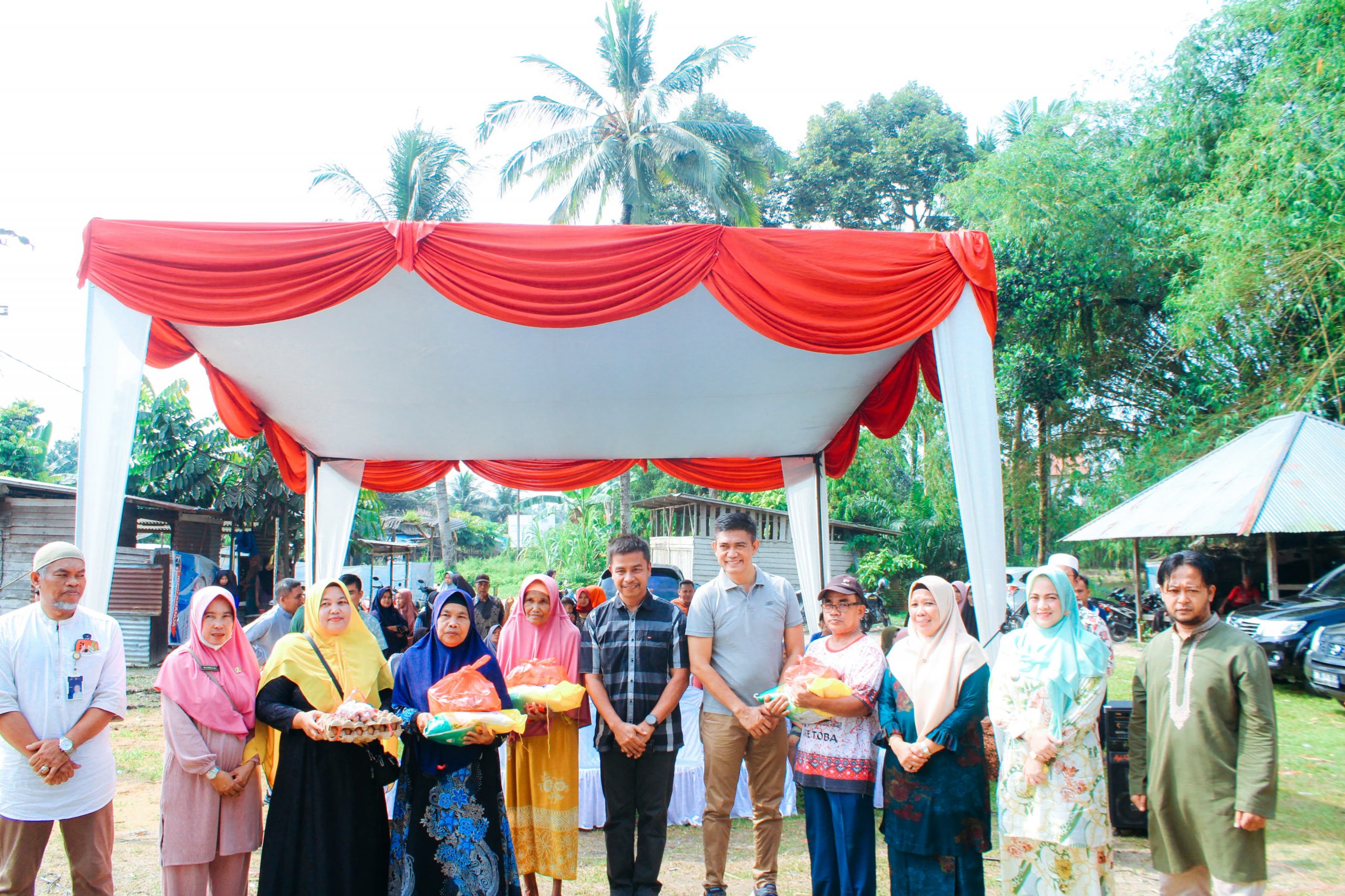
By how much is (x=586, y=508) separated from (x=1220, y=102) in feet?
52.8

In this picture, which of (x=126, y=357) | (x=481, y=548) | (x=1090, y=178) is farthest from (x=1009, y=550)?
(x=481, y=548)

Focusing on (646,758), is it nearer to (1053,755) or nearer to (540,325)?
(1053,755)

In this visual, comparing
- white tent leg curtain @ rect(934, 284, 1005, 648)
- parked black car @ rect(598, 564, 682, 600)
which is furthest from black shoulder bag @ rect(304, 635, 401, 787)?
parked black car @ rect(598, 564, 682, 600)

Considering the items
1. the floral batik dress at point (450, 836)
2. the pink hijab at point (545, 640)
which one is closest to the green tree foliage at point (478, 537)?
the pink hijab at point (545, 640)

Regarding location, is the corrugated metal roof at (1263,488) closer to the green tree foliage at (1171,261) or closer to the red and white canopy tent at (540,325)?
the green tree foliage at (1171,261)

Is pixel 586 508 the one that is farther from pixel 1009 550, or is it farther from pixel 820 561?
pixel 820 561

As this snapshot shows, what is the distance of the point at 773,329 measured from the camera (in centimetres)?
400

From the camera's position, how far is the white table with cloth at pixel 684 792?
460cm

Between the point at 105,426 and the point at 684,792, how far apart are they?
139 inches

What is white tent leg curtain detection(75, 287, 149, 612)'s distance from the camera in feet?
11.5

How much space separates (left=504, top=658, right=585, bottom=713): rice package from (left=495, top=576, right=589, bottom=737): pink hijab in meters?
0.16

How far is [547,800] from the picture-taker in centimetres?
343

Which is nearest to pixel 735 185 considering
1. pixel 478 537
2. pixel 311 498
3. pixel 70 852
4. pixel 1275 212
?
pixel 1275 212

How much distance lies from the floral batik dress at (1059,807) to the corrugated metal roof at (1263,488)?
799 cm
